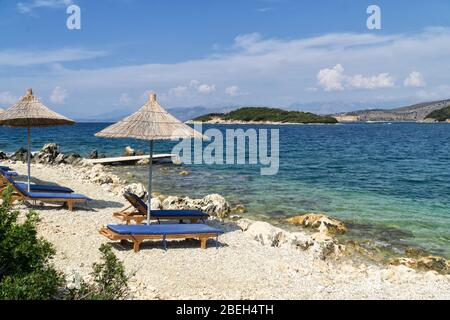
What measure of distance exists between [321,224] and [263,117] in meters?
154

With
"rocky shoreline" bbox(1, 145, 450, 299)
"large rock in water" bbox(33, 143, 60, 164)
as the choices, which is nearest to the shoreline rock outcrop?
"rocky shoreline" bbox(1, 145, 450, 299)

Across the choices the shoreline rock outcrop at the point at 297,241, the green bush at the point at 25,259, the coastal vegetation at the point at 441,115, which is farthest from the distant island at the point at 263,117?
the green bush at the point at 25,259

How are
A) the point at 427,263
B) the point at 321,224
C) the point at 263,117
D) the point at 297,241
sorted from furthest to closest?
the point at 263,117 → the point at 321,224 → the point at 297,241 → the point at 427,263

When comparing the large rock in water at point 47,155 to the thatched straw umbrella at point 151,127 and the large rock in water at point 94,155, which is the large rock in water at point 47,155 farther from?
the thatched straw umbrella at point 151,127

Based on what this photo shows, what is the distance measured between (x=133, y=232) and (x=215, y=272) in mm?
2087

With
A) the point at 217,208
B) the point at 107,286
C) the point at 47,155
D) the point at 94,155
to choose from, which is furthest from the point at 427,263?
the point at 94,155

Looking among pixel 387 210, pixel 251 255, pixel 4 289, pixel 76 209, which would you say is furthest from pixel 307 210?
pixel 4 289

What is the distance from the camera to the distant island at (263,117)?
6486 inches

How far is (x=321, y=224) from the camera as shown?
13.6 meters

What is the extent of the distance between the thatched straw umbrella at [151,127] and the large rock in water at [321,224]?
5.27 metres

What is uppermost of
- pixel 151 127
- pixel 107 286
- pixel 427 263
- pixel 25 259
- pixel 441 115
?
pixel 441 115

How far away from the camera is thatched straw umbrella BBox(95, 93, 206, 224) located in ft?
33.2

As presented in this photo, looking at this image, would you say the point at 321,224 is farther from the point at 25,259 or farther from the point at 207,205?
the point at 25,259
